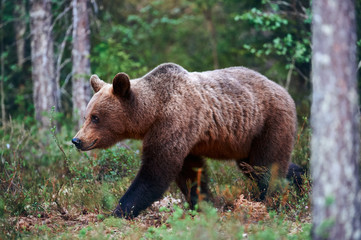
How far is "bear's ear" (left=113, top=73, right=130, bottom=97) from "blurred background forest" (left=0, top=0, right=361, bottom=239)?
4.12 feet

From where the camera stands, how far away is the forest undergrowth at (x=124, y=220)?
418cm

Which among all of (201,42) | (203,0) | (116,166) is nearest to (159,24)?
(201,42)

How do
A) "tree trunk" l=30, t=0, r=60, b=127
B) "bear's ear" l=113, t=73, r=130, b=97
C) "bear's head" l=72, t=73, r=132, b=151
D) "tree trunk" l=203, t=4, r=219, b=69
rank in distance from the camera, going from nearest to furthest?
1. "bear's ear" l=113, t=73, r=130, b=97
2. "bear's head" l=72, t=73, r=132, b=151
3. "tree trunk" l=30, t=0, r=60, b=127
4. "tree trunk" l=203, t=4, r=219, b=69

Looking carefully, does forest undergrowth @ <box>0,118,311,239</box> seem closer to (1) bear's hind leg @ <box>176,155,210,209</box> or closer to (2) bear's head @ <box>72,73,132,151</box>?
(1) bear's hind leg @ <box>176,155,210,209</box>

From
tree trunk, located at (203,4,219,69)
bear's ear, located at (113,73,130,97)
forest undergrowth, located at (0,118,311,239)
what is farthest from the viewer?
tree trunk, located at (203,4,219,69)

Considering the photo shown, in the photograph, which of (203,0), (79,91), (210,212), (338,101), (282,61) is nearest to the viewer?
Result: (338,101)

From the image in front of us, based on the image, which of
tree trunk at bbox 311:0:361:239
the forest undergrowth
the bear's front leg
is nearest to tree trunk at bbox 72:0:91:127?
the forest undergrowth

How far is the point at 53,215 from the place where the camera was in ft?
18.3

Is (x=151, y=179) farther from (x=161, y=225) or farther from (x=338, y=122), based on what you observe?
(x=338, y=122)

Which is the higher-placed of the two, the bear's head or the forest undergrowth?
the bear's head

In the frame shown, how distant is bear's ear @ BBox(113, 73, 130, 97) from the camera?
5.50m

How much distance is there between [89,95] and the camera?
10.5 metres

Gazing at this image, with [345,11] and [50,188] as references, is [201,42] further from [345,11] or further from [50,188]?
[345,11]

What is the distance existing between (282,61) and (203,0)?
4428 millimetres
